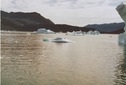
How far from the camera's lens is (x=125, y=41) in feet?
216

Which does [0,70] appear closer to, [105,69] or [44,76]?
[44,76]

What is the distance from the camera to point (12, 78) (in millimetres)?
22250

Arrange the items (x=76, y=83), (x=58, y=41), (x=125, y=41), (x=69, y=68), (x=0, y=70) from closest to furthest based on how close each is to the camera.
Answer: (x=76, y=83)
(x=0, y=70)
(x=69, y=68)
(x=125, y=41)
(x=58, y=41)

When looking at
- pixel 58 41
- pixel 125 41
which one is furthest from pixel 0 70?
pixel 58 41

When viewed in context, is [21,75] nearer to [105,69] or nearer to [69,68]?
[69,68]

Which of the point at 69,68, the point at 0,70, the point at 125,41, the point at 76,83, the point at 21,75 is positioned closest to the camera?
the point at 76,83

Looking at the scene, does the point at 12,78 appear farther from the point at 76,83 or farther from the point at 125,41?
the point at 125,41

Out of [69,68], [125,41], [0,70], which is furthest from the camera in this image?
[125,41]

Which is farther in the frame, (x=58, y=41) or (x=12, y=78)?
(x=58, y=41)

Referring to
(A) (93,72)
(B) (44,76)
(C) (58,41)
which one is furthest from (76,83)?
(C) (58,41)

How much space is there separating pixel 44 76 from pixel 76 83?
320cm

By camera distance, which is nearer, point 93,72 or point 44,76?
point 44,76

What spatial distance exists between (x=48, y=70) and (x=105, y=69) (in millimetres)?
5297

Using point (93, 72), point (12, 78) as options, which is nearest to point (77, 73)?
point (93, 72)
